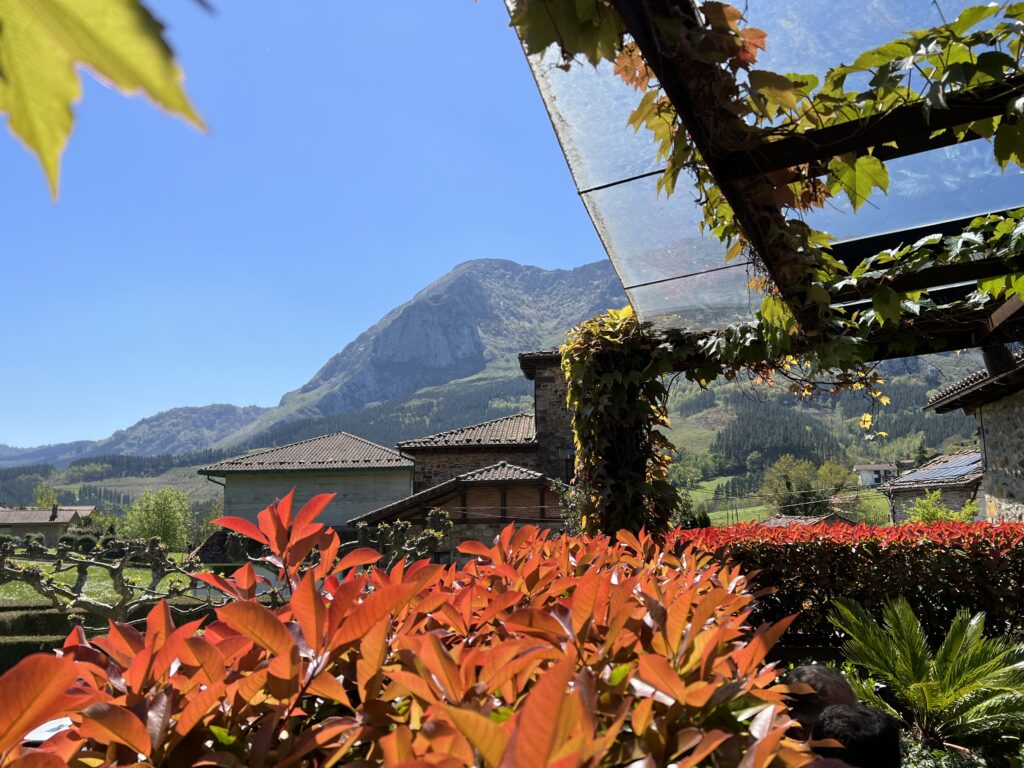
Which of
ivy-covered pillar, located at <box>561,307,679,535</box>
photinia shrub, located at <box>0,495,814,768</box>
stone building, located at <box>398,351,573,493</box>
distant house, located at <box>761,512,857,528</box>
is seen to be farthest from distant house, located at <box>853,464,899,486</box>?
photinia shrub, located at <box>0,495,814,768</box>

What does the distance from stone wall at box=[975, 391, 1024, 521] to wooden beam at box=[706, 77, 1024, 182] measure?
33.7ft

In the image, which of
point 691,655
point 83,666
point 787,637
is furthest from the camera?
point 787,637

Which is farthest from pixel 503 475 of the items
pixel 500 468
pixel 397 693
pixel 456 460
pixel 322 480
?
pixel 397 693

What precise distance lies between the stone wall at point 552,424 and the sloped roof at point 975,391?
36.0ft

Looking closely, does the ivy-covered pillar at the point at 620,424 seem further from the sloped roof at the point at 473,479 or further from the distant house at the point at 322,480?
the distant house at the point at 322,480

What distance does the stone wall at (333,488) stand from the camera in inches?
1217

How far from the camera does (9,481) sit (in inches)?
6742

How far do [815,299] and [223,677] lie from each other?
4.08 metres

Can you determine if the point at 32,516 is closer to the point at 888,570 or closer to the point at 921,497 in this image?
the point at 921,497

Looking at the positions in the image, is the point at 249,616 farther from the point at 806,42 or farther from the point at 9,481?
the point at 9,481

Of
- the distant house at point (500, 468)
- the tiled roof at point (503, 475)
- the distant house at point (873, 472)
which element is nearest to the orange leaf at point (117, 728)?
the distant house at point (500, 468)

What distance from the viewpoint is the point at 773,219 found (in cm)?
329

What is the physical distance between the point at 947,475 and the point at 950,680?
26430mm

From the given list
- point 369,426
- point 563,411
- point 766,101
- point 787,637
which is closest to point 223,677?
point 766,101
